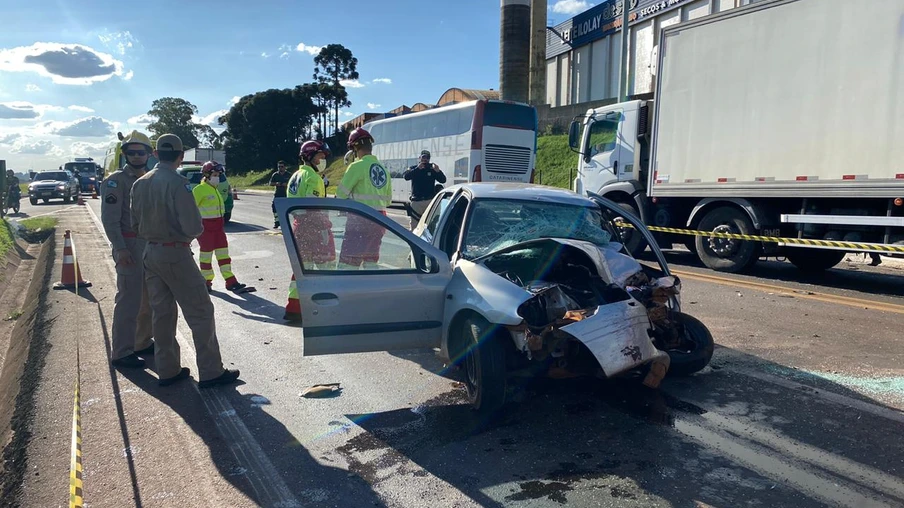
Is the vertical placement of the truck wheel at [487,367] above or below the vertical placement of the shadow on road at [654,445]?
above

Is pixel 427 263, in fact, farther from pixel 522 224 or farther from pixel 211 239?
pixel 211 239

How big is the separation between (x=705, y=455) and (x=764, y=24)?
7.88m

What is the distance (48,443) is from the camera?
395cm

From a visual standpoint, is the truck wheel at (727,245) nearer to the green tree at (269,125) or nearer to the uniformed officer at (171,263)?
the uniformed officer at (171,263)

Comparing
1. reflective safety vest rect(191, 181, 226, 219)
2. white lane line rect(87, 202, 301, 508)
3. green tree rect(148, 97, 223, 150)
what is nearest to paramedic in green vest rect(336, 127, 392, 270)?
white lane line rect(87, 202, 301, 508)

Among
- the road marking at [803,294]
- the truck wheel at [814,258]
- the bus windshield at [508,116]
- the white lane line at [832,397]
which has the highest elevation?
the bus windshield at [508,116]

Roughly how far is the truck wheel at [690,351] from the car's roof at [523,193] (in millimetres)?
1292

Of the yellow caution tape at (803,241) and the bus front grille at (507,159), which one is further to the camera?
the bus front grille at (507,159)

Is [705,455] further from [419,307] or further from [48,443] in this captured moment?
[48,443]

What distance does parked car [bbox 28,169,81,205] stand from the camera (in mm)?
32844

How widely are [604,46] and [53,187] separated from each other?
31.5 metres

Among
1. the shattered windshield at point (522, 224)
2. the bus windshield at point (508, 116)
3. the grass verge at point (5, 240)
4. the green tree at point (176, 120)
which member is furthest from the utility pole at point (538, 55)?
the green tree at point (176, 120)

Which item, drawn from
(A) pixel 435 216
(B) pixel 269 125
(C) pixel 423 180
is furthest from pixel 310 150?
(B) pixel 269 125

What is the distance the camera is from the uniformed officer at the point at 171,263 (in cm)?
464
